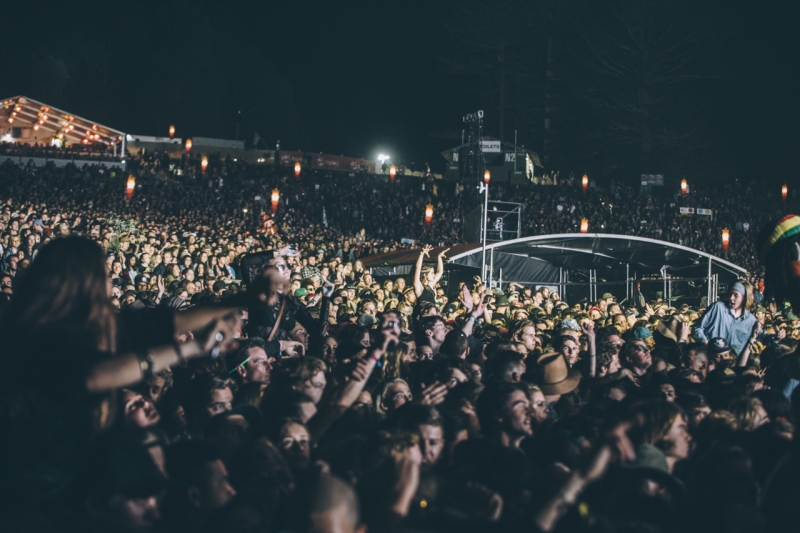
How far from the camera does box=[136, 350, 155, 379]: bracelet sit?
2.63 m

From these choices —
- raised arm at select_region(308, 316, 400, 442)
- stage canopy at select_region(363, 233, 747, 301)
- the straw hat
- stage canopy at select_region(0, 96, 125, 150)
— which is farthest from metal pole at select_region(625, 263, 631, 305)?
stage canopy at select_region(0, 96, 125, 150)

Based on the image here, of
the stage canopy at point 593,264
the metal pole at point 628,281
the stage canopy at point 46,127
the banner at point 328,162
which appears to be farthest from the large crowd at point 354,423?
the stage canopy at point 46,127

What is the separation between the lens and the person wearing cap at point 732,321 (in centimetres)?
775

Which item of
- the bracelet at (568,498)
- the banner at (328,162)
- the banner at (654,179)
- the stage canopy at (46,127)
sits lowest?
the bracelet at (568,498)

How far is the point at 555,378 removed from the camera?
17.0ft

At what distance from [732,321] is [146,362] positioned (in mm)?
6538

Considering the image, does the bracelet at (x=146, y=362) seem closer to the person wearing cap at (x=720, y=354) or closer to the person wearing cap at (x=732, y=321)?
the person wearing cap at (x=720, y=354)

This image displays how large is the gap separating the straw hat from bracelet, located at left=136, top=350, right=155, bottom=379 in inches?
119

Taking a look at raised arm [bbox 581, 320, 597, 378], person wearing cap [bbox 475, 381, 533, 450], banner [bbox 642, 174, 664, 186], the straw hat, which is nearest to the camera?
person wearing cap [bbox 475, 381, 533, 450]

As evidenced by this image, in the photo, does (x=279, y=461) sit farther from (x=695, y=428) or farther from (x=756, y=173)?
(x=756, y=173)

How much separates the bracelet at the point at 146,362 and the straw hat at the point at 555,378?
3.03m

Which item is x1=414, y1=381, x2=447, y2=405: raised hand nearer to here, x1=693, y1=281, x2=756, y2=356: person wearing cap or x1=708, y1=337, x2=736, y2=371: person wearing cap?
x1=708, y1=337, x2=736, y2=371: person wearing cap

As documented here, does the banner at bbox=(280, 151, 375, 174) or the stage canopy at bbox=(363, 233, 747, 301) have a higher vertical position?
the banner at bbox=(280, 151, 375, 174)

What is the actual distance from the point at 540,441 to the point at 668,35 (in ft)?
164
